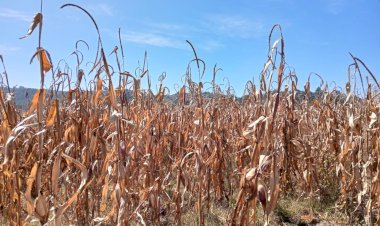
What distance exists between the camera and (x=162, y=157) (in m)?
3.54

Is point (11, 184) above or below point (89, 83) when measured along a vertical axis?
below

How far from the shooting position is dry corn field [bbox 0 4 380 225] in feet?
6.17

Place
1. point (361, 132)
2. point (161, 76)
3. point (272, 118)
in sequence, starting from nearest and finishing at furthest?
1. point (272, 118)
2. point (361, 132)
3. point (161, 76)

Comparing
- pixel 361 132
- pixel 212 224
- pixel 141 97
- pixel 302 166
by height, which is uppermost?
pixel 141 97

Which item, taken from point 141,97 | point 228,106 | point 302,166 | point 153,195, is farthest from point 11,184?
point 228,106

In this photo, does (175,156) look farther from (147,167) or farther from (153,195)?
(153,195)

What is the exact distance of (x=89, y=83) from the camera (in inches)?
119

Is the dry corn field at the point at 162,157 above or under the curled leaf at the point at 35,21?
under

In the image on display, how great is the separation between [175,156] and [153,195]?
1256 mm

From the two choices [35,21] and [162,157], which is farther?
[162,157]

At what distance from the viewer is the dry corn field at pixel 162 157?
6.17 feet

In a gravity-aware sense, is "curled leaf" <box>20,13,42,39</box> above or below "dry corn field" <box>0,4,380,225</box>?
above

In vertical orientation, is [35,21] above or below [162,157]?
above

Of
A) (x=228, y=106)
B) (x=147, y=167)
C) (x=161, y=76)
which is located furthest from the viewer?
(x=228, y=106)
